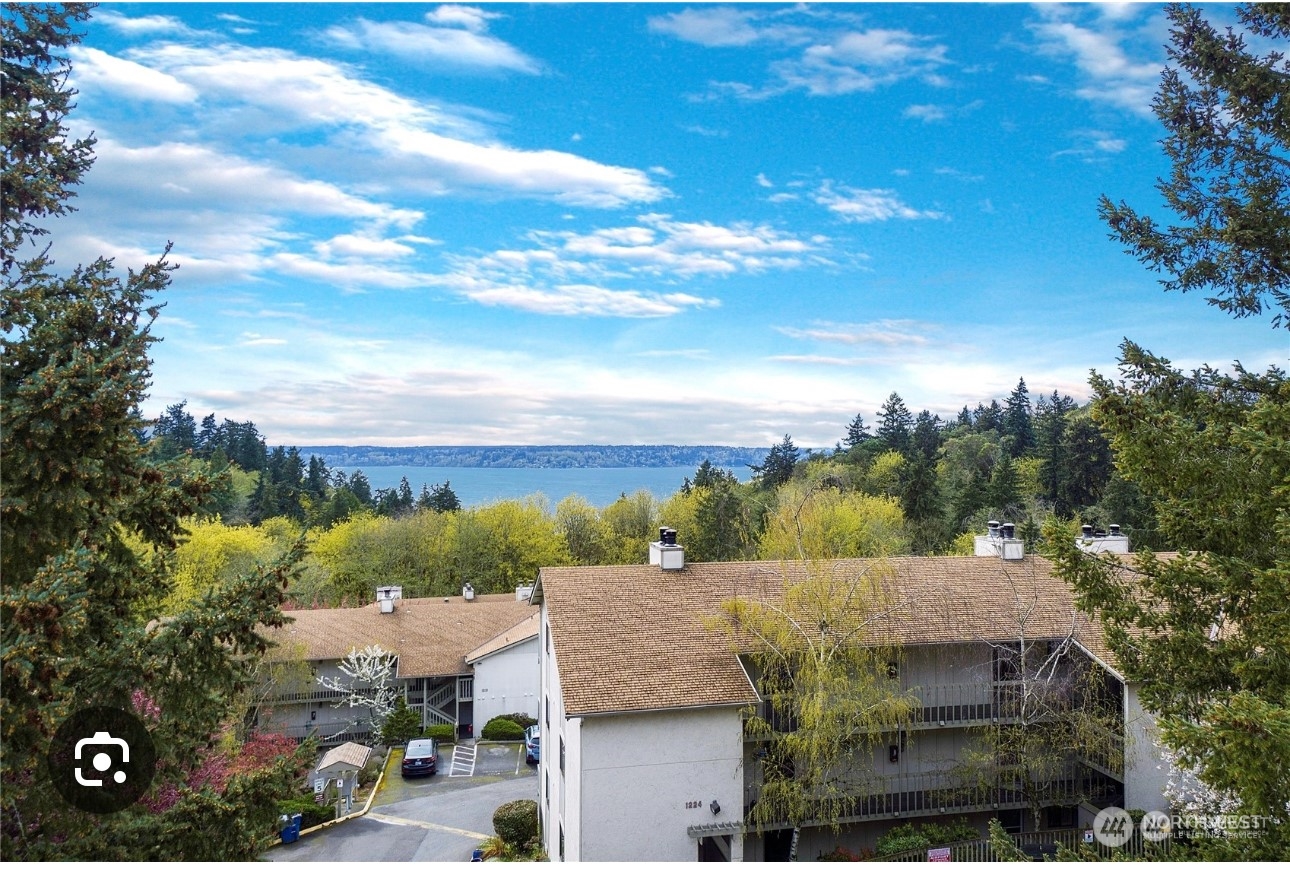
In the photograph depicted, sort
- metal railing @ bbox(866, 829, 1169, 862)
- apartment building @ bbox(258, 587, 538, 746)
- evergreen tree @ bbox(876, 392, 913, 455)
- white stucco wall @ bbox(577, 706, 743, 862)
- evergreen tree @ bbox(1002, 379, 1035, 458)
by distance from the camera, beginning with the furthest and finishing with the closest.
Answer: evergreen tree @ bbox(876, 392, 913, 455) → evergreen tree @ bbox(1002, 379, 1035, 458) → apartment building @ bbox(258, 587, 538, 746) → metal railing @ bbox(866, 829, 1169, 862) → white stucco wall @ bbox(577, 706, 743, 862)

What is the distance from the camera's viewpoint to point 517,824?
61.6ft

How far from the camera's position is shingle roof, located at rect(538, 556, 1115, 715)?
14.1m

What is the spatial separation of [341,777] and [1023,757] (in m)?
18.3

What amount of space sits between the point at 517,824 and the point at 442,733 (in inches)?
493

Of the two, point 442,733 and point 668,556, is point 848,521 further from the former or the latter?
point 668,556

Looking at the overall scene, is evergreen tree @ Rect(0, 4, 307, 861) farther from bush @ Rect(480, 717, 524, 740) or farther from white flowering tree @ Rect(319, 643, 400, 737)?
bush @ Rect(480, 717, 524, 740)

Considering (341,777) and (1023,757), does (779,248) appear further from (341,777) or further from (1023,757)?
(341,777)

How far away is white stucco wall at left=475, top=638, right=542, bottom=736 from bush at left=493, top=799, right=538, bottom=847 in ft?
37.6

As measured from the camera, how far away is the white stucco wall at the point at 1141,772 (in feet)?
50.4

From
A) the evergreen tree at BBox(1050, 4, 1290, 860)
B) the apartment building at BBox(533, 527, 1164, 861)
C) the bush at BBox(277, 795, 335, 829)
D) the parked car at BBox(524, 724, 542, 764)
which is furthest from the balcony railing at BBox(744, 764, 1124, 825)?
the bush at BBox(277, 795, 335, 829)

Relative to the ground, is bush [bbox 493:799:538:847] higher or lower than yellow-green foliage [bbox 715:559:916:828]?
lower

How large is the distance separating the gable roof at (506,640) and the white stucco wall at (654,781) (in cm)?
1696

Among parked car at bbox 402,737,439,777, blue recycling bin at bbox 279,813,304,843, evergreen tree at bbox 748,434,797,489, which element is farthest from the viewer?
evergreen tree at bbox 748,434,797,489

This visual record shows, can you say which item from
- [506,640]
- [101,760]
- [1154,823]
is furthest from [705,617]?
[506,640]
